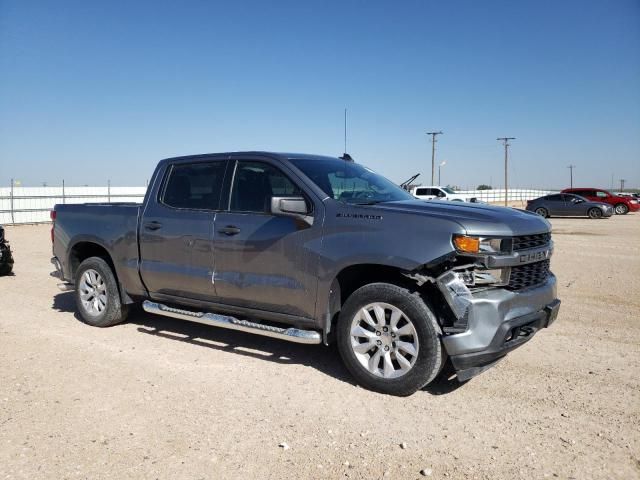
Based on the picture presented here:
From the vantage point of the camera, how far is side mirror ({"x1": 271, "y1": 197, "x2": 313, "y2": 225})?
4414 millimetres

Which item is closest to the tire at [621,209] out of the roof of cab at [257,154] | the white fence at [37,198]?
the white fence at [37,198]

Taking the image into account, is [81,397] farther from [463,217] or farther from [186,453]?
[463,217]

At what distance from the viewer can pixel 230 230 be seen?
16.7 ft

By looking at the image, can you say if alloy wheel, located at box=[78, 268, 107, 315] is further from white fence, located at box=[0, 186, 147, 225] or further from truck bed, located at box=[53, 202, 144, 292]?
white fence, located at box=[0, 186, 147, 225]

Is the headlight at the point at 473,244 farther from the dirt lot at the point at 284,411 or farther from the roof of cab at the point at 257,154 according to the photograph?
the roof of cab at the point at 257,154

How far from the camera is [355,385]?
4.48 meters

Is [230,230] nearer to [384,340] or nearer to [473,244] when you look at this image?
[384,340]

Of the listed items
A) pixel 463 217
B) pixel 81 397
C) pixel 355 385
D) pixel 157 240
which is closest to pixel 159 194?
pixel 157 240

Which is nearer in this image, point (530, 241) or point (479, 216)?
point (479, 216)

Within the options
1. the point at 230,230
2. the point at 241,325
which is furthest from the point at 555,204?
the point at 241,325

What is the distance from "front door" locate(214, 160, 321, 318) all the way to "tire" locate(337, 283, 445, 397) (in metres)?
0.47

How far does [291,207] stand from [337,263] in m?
0.60

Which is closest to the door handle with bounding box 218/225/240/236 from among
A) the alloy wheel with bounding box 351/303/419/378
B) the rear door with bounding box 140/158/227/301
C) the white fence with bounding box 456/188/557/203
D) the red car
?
the rear door with bounding box 140/158/227/301

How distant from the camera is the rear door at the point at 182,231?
17.4 ft
